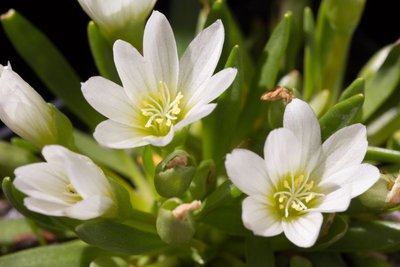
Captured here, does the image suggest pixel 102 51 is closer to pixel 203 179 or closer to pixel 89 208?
pixel 203 179

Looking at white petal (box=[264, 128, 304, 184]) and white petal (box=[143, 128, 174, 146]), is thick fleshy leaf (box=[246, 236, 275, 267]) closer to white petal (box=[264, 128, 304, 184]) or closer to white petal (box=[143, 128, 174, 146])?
white petal (box=[264, 128, 304, 184])

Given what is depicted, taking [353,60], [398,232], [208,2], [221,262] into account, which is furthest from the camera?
[353,60]

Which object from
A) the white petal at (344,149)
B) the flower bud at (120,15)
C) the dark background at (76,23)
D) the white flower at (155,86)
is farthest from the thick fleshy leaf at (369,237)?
the dark background at (76,23)

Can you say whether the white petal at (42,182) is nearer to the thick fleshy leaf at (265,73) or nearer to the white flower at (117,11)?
the white flower at (117,11)

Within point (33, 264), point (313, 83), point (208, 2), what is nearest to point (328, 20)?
point (313, 83)

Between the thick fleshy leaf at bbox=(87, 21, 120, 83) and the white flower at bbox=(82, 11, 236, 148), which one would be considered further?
the thick fleshy leaf at bbox=(87, 21, 120, 83)

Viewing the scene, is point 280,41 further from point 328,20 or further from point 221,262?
point 221,262

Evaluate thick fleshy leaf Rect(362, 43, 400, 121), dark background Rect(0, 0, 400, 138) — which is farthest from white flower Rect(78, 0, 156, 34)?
dark background Rect(0, 0, 400, 138)

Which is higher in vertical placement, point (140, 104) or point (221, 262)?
point (140, 104)
